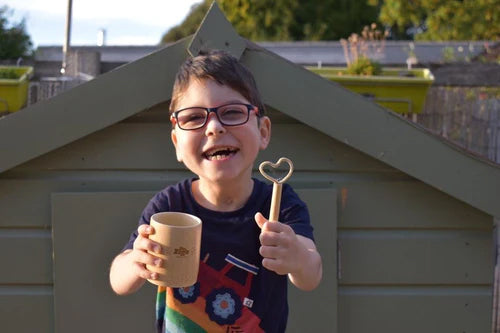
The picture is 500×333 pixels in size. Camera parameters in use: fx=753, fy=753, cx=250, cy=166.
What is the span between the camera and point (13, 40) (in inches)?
495

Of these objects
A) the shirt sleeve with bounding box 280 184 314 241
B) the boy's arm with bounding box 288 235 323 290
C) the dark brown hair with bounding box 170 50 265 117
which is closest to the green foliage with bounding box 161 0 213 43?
the dark brown hair with bounding box 170 50 265 117

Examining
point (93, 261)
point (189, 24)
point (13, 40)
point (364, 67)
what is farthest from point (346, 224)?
point (189, 24)

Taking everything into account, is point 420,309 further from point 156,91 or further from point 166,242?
point 166,242

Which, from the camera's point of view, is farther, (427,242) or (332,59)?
(332,59)

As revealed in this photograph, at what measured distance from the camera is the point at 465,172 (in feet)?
9.29

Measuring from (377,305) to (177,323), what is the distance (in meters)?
1.21

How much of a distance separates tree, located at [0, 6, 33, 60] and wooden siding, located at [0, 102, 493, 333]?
30.4ft

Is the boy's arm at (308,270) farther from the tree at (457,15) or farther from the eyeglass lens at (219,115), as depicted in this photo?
the tree at (457,15)

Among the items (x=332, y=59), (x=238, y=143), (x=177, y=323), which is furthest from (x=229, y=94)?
(x=332, y=59)

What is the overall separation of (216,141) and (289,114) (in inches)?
35.7

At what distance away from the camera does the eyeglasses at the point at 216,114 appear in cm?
204

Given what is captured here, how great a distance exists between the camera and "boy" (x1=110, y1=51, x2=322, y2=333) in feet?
6.63

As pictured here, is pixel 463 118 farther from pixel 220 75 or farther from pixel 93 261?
pixel 220 75

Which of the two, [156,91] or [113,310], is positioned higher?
[156,91]
